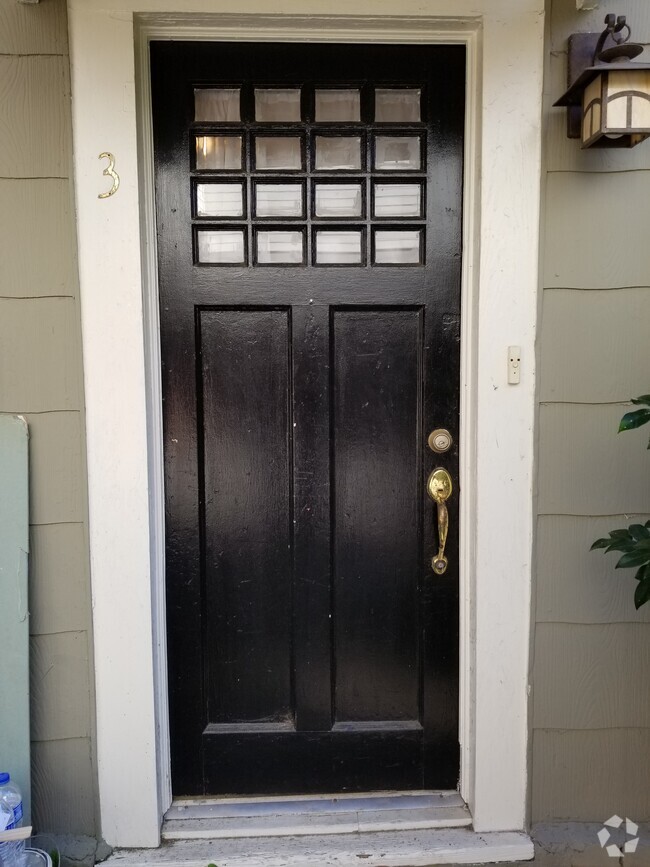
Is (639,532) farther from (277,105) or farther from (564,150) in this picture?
(277,105)

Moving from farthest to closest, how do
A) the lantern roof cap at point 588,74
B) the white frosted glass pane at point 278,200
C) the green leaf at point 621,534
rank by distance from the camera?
the white frosted glass pane at point 278,200 < the green leaf at point 621,534 < the lantern roof cap at point 588,74

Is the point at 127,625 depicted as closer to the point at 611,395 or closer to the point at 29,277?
the point at 29,277

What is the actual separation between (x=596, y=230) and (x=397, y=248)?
1.78ft

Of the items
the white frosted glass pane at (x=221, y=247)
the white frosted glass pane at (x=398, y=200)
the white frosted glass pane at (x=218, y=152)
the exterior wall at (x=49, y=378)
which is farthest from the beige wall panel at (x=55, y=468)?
the white frosted glass pane at (x=398, y=200)

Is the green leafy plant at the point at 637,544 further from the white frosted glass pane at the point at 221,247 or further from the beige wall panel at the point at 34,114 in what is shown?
the beige wall panel at the point at 34,114

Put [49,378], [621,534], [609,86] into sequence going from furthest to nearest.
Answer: [49,378]
[621,534]
[609,86]

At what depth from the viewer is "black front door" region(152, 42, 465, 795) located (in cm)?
193

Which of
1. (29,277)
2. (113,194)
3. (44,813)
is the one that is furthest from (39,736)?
(113,194)

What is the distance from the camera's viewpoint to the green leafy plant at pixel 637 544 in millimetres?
1665

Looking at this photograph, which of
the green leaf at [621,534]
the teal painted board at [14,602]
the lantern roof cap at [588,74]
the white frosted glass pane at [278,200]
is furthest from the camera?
the white frosted glass pane at [278,200]

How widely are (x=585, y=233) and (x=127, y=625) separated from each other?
65.2 inches

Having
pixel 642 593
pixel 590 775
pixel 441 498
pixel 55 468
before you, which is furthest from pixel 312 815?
pixel 55 468

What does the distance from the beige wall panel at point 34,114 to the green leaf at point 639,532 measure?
1.73 m

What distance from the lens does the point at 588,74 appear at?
1664 mm
